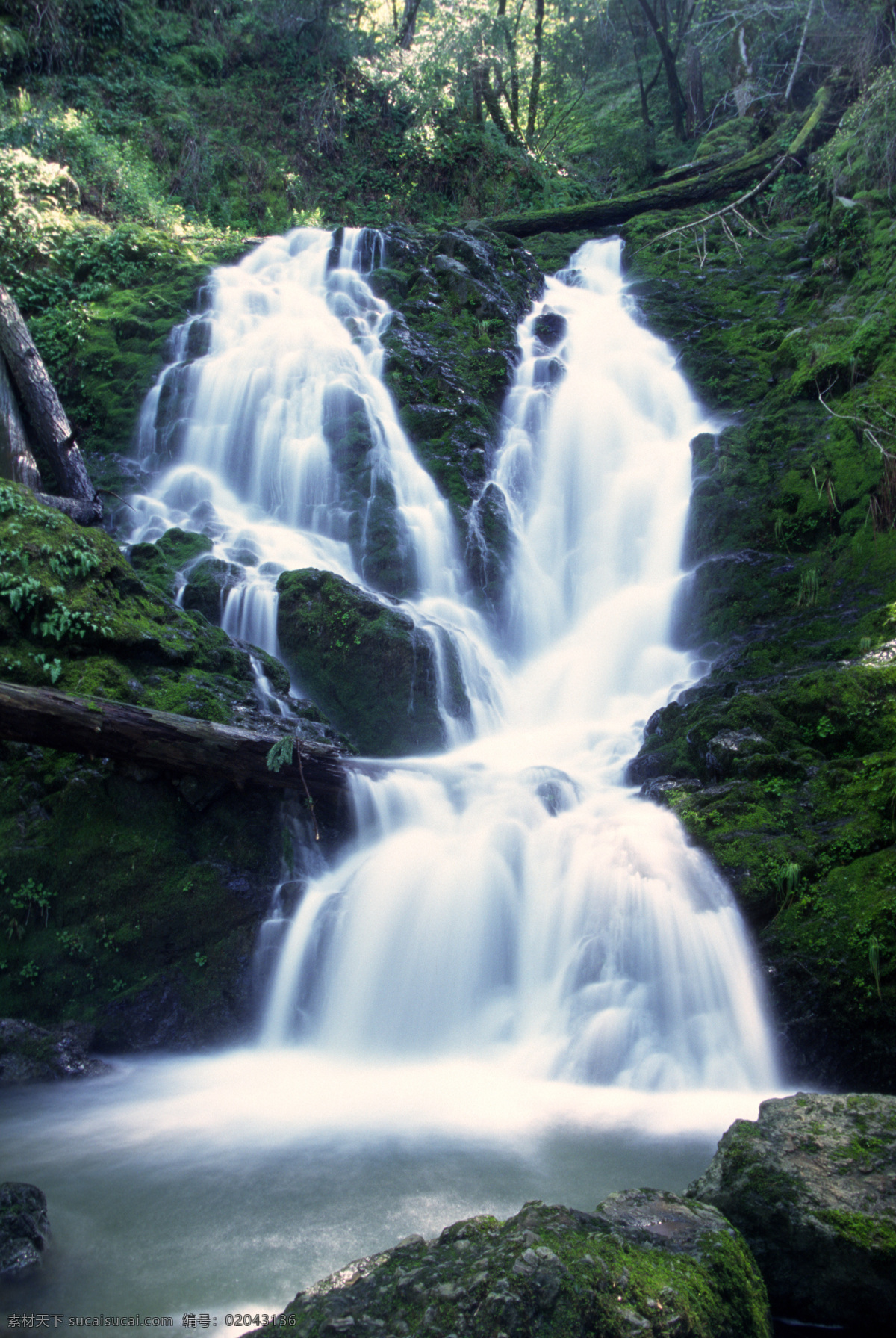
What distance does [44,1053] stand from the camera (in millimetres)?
4918

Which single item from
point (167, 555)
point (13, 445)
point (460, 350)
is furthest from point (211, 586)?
point (460, 350)

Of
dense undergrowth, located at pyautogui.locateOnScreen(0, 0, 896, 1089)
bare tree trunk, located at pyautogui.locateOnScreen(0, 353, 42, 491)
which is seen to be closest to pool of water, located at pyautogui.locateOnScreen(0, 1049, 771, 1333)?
dense undergrowth, located at pyautogui.locateOnScreen(0, 0, 896, 1089)

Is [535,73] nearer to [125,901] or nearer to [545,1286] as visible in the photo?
[125,901]

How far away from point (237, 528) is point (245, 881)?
611 cm

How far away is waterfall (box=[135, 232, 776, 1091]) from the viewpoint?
5273 mm

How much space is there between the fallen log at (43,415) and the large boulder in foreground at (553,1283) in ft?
27.9

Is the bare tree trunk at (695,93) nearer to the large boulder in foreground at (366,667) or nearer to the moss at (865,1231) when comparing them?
the large boulder in foreground at (366,667)

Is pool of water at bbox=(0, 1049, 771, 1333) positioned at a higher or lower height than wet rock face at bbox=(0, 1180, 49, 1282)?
lower

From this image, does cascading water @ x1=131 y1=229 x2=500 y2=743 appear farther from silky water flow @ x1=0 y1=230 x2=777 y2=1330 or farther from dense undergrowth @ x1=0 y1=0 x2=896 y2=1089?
dense undergrowth @ x1=0 y1=0 x2=896 y2=1089

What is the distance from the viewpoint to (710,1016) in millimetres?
4941

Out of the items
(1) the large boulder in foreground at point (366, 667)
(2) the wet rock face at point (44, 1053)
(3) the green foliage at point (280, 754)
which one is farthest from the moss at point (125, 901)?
(1) the large boulder in foreground at point (366, 667)

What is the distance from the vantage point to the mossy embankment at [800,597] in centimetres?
479

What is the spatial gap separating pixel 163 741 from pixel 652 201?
715 inches

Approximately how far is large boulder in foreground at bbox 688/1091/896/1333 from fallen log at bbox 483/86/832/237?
1850cm
